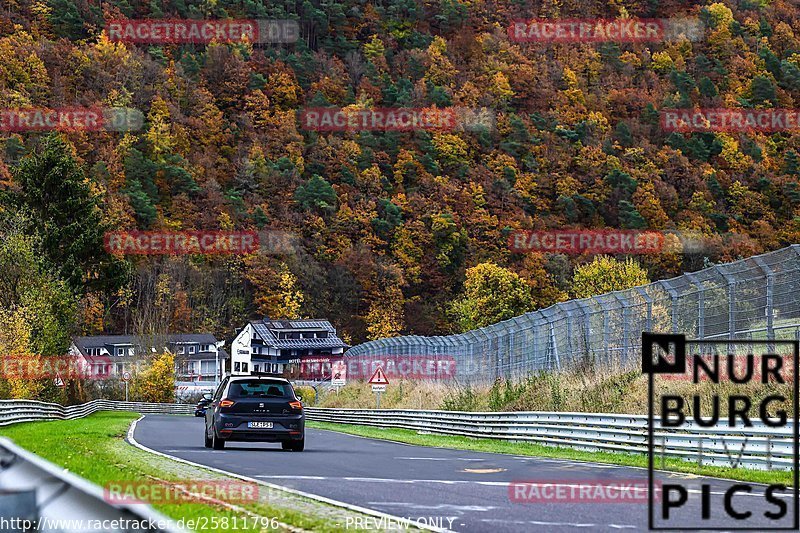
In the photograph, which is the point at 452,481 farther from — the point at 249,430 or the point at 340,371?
the point at 340,371

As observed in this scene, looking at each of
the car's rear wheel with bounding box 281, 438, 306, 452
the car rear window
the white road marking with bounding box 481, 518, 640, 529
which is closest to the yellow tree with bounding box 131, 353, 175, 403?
the car rear window

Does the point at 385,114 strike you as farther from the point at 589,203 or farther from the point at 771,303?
the point at 771,303

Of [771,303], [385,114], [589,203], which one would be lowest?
[771,303]

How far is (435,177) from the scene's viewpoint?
6555 inches

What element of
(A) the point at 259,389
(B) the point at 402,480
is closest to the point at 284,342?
(A) the point at 259,389

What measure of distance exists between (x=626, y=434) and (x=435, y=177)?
145 meters

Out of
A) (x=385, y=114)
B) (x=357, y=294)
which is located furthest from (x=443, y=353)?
(x=385, y=114)

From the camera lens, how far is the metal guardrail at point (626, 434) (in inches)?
702

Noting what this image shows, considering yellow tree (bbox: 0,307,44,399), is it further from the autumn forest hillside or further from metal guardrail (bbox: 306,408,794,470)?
the autumn forest hillside

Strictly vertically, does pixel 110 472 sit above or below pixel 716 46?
below

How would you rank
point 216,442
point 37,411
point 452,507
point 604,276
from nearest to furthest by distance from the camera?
point 452,507
point 216,442
point 37,411
point 604,276

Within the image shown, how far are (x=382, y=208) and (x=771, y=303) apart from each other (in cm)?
13908

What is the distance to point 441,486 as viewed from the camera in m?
14.5

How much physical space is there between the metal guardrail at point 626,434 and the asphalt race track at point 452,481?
160cm
